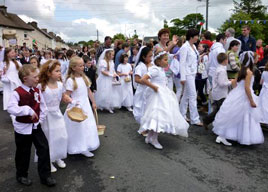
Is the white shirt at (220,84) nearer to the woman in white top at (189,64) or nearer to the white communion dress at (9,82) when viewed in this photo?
the woman in white top at (189,64)

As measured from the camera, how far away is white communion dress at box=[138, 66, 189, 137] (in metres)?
4.63

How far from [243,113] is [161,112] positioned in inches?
66.3

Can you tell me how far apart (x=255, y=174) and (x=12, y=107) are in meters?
3.65

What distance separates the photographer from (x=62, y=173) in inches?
150

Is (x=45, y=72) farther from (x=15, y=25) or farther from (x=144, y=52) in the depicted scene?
(x=15, y=25)

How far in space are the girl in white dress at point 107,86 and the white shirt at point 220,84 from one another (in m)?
3.39

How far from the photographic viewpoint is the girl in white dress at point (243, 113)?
15.8 ft

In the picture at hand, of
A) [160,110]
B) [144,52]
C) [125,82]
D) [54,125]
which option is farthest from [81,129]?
[125,82]

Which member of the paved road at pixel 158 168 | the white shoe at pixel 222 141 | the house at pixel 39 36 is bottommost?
the paved road at pixel 158 168

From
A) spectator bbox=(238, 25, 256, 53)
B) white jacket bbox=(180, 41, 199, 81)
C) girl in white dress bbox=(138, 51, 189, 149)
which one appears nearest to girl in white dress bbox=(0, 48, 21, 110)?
girl in white dress bbox=(138, 51, 189, 149)

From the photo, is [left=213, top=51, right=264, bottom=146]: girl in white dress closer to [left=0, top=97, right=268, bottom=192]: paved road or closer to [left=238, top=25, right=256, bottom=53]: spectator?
[left=0, top=97, right=268, bottom=192]: paved road

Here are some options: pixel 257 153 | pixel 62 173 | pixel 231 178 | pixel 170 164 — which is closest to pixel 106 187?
pixel 62 173

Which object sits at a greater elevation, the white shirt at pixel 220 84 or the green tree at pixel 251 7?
the green tree at pixel 251 7

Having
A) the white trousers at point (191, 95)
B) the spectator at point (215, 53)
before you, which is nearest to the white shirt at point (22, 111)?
the white trousers at point (191, 95)
